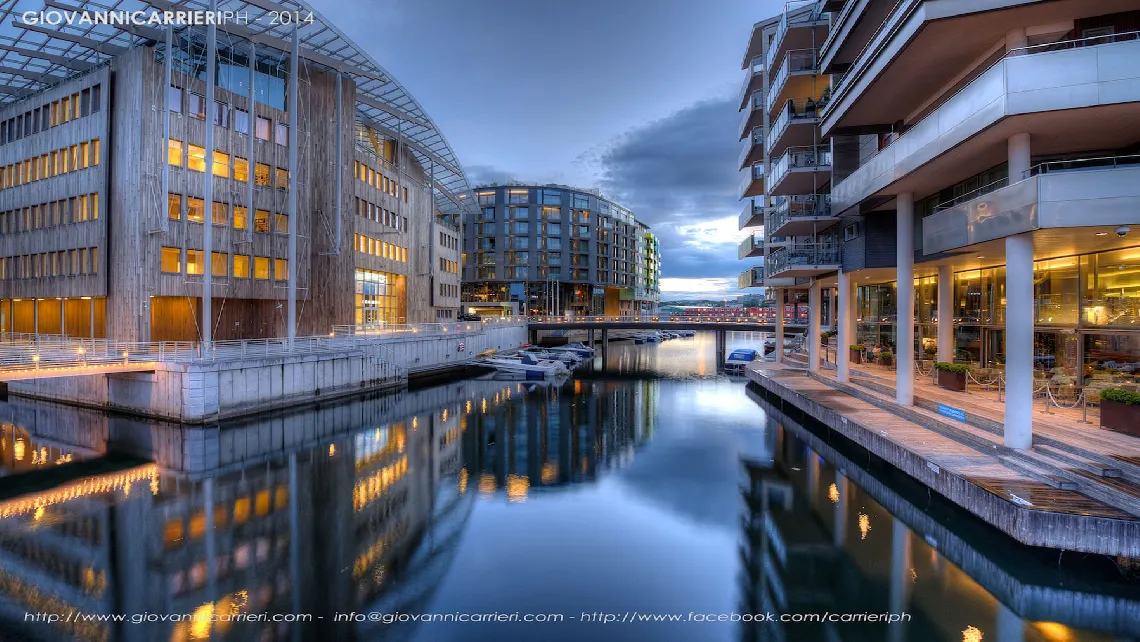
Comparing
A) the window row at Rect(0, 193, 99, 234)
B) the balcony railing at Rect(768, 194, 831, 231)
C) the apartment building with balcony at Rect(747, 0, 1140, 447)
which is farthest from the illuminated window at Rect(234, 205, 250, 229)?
the apartment building with balcony at Rect(747, 0, 1140, 447)

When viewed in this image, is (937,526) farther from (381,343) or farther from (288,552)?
(381,343)

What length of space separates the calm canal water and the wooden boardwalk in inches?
31.9

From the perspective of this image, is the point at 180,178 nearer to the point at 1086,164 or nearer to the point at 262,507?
the point at 262,507

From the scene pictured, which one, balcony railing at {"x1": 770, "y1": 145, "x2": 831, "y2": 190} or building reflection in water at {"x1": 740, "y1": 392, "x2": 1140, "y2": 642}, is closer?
building reflection in water at {"x1": 740, "y1": 392, "x2": 1140, "y2": 642}

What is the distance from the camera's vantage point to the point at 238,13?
29.4 m

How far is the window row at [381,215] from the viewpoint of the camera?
1704 inches

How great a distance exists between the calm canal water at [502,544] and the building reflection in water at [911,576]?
0.16 ft

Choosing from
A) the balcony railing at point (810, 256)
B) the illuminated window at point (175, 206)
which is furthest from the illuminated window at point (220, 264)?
the balcony railing at point (810, 256)

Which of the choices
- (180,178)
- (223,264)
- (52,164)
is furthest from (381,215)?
(52,164)

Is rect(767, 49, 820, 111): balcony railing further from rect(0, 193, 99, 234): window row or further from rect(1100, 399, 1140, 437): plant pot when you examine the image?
rect(0, 193, 99, 234): window row

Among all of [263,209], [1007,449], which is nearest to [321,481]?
[1007,449]

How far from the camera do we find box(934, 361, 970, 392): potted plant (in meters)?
20.4

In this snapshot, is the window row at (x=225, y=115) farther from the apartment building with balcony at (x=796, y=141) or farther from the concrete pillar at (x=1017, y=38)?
the concrete pillar at (x=1017, y=38)

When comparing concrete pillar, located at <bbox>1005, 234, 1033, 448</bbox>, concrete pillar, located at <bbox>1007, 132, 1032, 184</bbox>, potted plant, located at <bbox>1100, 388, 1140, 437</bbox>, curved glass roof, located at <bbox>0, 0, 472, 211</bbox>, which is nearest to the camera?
potted plant, located at <bbox>1100, 388, 1140, 437</bbox>
